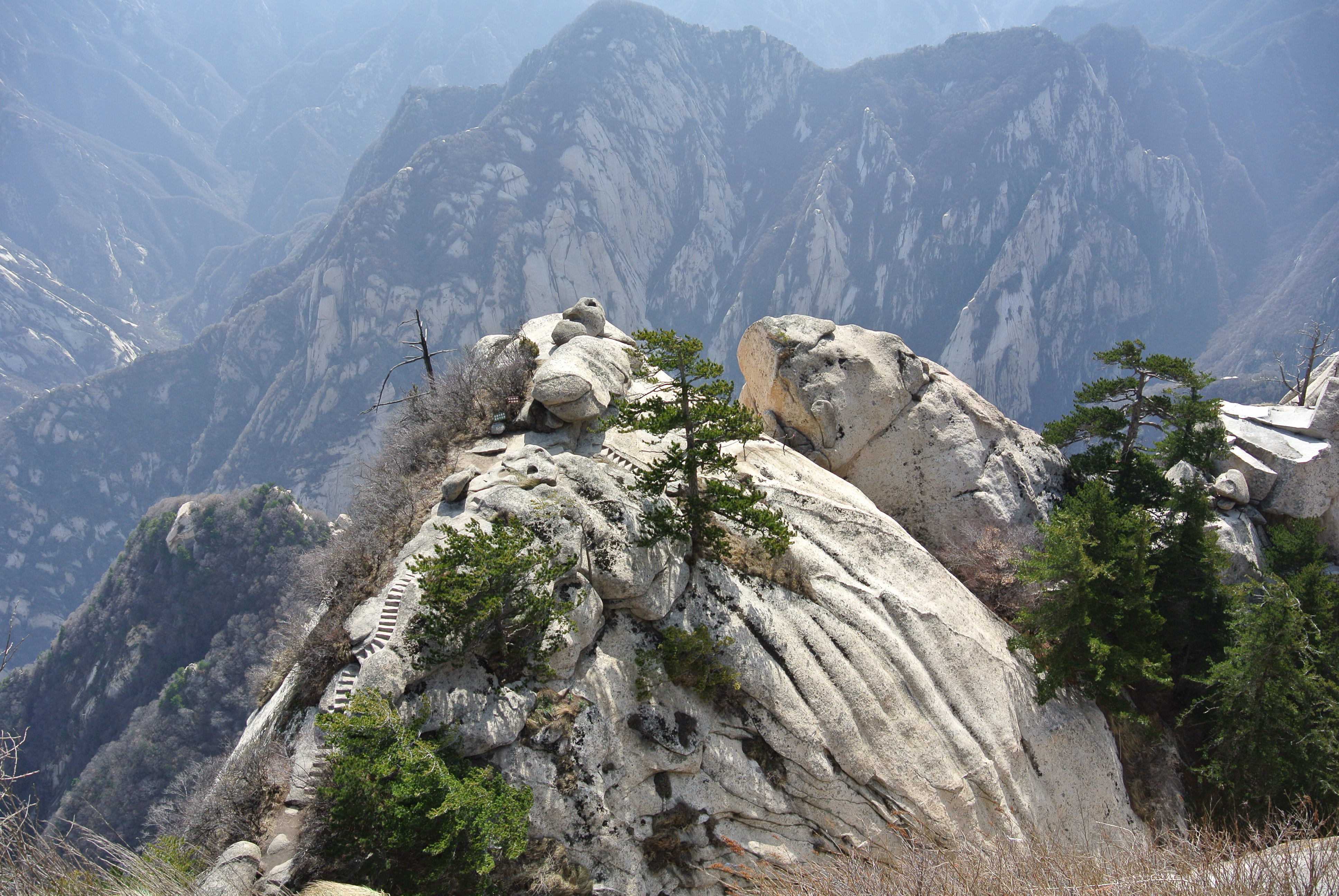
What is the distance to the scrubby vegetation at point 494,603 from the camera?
10.3 metres

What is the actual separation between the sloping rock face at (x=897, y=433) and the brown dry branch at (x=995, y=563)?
12.1 inches

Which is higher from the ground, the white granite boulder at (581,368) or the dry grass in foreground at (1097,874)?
the white granite boulder at (581,368)

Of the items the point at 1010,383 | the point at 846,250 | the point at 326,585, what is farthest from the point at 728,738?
the point at 846,250

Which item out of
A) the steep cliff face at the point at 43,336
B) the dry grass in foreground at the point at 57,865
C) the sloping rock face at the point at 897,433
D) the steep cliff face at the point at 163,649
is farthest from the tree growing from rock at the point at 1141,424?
the steep cliff face at the point at 43,336

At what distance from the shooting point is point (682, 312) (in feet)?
458

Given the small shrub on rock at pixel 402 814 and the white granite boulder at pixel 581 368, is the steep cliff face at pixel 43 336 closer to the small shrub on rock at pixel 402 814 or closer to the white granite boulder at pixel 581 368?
the white granite boulder at pixel 581 368

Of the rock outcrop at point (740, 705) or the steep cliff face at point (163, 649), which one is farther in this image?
the steep cliff face at point (163, 649)

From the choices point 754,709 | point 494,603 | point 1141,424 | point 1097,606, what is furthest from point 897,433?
point 494,603

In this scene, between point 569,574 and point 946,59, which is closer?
point 569,574

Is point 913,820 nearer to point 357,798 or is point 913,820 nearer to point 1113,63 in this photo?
point 357,798

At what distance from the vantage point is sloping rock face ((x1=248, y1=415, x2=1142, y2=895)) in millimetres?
10852

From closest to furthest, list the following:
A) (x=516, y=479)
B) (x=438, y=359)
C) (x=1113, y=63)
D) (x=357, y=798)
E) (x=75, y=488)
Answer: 1. (x=357, y=798)
2. (x=516, y=479)
3. (x=438, y=359)
4. (x=75, y=488)
5. (x=1113, y=63)

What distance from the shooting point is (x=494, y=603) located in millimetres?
10359

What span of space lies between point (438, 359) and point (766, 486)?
104 metres
